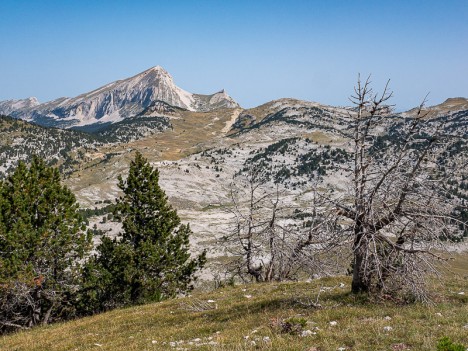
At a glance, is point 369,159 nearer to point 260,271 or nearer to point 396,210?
point 396,210

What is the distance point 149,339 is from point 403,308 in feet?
33.1

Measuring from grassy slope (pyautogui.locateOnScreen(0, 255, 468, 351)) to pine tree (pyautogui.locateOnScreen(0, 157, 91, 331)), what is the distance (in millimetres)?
6867

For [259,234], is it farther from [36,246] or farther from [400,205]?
[36,246]

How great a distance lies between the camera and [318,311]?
14.8m

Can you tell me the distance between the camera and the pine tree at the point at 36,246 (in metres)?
27.2

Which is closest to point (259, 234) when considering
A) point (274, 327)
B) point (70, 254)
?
point (274, 327)

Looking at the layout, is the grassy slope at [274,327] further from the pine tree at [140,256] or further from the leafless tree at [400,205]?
the pine tree at [140,256]

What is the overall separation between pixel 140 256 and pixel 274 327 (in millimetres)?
23635

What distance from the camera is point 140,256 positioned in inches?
1357

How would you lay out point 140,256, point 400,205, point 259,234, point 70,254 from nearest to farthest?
point 400,205 < point 259,234 < point 70,254 < point 140,256

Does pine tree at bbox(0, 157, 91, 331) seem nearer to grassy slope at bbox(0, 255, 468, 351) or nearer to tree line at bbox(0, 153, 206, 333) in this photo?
tree line at bbox(0, 153, 206, 333)

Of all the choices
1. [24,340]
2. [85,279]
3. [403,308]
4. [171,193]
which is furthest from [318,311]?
[171,193]

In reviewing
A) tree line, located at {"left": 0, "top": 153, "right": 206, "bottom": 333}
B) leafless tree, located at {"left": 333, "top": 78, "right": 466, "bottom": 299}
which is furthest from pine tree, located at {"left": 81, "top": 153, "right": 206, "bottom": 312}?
leafless tree, located at {"left": 333, "top": 78, "right": 466, "bottom": 299}

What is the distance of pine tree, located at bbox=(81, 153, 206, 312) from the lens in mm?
33875
